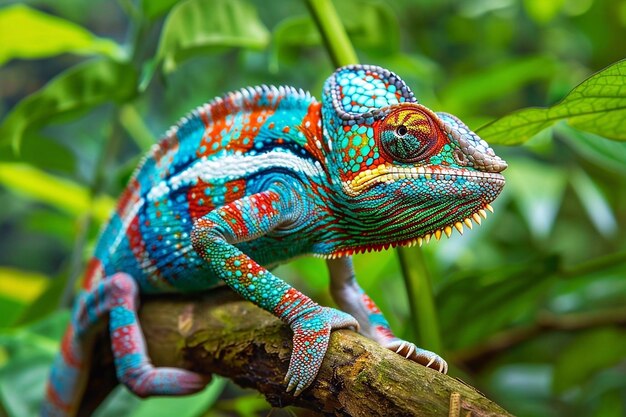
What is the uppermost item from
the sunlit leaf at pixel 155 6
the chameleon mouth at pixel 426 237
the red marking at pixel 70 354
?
the sunlit leaf at pixel 155 6

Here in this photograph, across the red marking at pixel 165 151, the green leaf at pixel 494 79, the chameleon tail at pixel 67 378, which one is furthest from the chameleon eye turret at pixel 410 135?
the green leaf at pixel 494 79

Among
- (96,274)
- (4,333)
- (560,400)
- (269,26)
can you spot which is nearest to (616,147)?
(96,274)

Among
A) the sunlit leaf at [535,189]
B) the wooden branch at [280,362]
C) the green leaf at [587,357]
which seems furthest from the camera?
the sunlit leaf at [535,189]

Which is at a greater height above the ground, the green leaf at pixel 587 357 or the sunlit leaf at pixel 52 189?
the green leaf at pixel 587 357

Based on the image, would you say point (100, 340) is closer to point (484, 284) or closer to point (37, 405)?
point (37, 405)

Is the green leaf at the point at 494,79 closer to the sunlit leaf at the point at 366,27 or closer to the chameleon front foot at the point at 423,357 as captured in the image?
the sunlit leaf at the point at 366,27

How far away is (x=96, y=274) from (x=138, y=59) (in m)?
0.64

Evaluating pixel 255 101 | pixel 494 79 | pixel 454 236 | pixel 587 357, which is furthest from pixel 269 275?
pixel 494 79

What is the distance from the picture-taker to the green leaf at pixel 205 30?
1557mm

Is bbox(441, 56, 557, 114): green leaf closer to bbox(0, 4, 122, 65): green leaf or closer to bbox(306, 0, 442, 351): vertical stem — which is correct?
bbox(306, 0, 442, 351): vertical stem

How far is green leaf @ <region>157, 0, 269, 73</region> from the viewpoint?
1.56 m

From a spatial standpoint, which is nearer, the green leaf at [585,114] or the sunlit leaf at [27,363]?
the green leaf at [585,114]

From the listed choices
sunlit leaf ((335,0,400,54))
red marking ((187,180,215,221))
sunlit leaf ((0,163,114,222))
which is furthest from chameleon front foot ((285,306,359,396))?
sunlit leaf ((0,163,114,222))

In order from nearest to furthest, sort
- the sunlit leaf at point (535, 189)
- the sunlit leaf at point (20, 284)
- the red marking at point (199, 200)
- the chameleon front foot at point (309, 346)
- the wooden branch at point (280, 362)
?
the wooden branch at point (280, 362), the chameleon front foot at point (309, 346), the red marking at point (199, 200), the sunlit leaf at point (535, 189), the sunlit leaf at point (20, 284)
